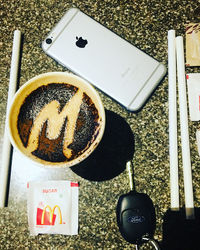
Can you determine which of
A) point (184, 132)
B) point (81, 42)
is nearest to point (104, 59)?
point (81, 42)

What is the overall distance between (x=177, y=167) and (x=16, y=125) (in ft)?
1.31

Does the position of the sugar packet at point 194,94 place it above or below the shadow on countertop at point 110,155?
above

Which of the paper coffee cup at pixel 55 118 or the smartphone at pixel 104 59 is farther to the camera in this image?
the smartphone at pixel 104 59

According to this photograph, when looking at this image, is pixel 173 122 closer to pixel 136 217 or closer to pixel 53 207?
pixel 136 217

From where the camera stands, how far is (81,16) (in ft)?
2.37

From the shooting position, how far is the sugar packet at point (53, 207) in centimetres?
60

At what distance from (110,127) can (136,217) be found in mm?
236

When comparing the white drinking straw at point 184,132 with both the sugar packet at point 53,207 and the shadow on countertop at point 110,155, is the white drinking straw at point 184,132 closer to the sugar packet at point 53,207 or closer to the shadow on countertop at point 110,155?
the shadow on countertop at point 110,155

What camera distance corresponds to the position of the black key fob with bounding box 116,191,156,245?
0.57 metres

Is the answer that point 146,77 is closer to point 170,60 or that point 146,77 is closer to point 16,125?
point 170,60

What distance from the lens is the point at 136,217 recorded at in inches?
22.9

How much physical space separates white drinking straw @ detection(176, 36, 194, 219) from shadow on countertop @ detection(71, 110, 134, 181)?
13cm

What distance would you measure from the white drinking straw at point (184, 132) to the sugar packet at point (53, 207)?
0.28 m

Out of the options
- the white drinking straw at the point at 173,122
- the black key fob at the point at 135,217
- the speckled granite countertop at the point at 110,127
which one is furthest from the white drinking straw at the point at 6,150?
the white drinking straw at the point at 173,122
